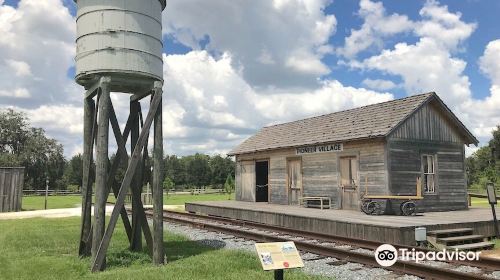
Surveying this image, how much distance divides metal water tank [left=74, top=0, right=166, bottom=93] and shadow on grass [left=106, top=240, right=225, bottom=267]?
4019 mm

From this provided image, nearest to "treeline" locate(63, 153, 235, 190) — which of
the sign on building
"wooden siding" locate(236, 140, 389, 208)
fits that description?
"wooden siding" locate(236, 140, 389, 208)

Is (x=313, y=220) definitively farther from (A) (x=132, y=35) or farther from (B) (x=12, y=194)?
(B) (x=12, y=194)

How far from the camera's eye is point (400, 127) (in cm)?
1659

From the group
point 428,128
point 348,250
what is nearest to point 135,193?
point 348,250

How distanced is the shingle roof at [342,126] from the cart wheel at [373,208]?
8.28 ft

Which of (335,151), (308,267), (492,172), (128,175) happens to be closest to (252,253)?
(308,267)

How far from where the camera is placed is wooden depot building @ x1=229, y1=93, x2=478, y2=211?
16.4m

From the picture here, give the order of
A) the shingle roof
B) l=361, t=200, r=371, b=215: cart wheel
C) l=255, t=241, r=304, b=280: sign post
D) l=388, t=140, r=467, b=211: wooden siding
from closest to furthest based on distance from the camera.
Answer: l=255, t=241, r=304, b=280: sign post → l=361, t=200, r=371, b=215: cart wheel → l=388, t=140, r=467, b=211: wooden siding → the shingle roof

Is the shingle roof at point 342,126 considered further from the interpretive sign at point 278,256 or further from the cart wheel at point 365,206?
the interpretive sign at point 278,256

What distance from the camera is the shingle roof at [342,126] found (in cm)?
1694

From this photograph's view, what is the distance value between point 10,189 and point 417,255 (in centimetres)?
2533

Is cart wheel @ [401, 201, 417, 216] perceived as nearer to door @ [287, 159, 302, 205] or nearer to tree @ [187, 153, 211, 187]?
door @ [287, 159, 302, 205]

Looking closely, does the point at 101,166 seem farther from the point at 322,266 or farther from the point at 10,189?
the point at 10,189

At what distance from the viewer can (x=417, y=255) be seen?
30.6 ft
